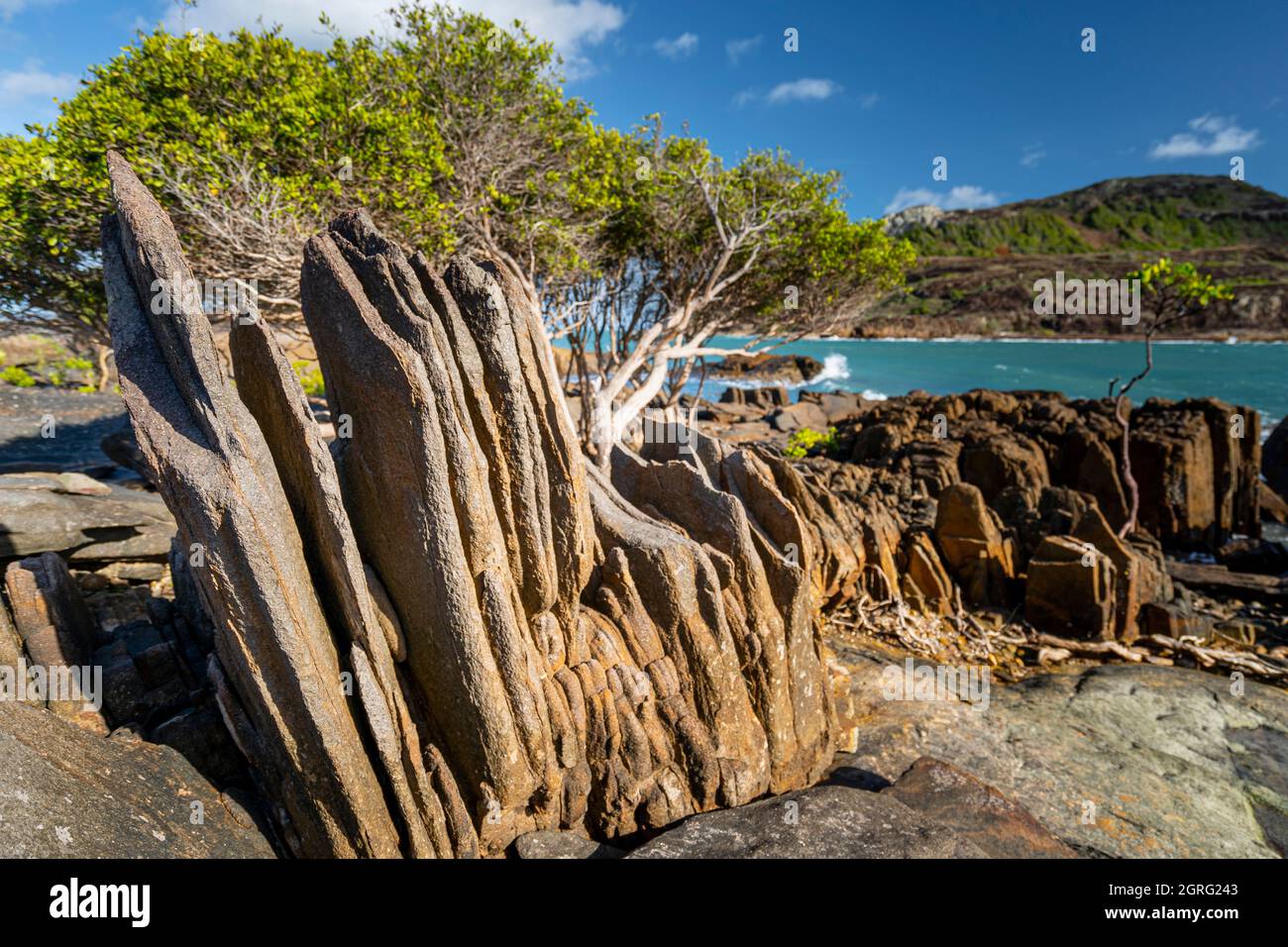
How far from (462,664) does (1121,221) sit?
227 m

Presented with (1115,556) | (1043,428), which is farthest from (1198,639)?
(1043,428)

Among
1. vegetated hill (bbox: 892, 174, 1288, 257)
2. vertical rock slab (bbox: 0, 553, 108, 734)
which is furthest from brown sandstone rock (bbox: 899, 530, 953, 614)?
vegetated hill (bbox: 892, 174, 1288, 257)

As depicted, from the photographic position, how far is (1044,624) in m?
10.8

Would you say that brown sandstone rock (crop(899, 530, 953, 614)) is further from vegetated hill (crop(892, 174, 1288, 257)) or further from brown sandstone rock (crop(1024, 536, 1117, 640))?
vegetated hill (crop(892, 174, 1288, 257))

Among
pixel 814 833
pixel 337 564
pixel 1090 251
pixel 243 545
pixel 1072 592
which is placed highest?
pixel 1090 251

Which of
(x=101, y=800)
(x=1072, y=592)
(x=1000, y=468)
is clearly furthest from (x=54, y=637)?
(x=1000, y=468)

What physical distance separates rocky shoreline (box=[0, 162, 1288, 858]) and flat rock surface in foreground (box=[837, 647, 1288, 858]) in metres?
0.04

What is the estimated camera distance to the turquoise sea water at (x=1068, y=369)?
192 feet

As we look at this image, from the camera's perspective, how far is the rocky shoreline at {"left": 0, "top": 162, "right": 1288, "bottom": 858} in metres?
4.11

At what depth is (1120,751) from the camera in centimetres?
727

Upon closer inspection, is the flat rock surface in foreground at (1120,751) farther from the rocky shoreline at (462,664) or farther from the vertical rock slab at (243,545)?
the vertical rock slab at (243,545)

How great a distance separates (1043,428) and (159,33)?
2548 centimetres

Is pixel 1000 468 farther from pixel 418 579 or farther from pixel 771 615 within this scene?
pixel 418 579

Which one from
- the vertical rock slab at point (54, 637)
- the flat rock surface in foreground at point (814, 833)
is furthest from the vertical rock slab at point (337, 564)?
the vertical rock slab at point (54, 637)
